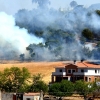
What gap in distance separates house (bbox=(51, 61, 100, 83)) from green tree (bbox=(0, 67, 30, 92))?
666cm

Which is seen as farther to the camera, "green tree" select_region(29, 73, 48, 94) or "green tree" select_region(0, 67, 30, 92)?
"green tree" select_region(0, 67, 30, 92)

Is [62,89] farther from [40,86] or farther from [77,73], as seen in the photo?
[77,73]

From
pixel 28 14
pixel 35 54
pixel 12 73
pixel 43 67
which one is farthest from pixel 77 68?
pixel 28 14

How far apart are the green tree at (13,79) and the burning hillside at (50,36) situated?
3336 centimetres

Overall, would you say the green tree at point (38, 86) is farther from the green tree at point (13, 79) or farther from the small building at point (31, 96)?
the small building at point (31, 96)

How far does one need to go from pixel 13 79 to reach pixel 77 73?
10119 mm

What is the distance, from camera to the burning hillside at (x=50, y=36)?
359 ft

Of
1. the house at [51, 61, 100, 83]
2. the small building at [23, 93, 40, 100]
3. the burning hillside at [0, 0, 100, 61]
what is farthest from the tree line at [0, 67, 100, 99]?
the burning hillside at [0, 0, 100, 61]

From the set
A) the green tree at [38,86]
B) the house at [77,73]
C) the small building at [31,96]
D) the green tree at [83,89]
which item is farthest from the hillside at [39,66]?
the small building at [31,96]

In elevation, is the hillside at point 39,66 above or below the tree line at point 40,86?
above

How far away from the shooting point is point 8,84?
234 feet

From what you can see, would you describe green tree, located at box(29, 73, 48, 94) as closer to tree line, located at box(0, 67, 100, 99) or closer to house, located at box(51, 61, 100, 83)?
tree line, located at box(0, 67, 100, 99)

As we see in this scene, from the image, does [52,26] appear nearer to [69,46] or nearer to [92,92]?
[69,46]

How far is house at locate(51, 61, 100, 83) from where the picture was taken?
78500 millimetres
